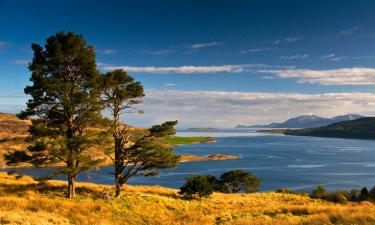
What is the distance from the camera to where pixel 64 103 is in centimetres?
2730

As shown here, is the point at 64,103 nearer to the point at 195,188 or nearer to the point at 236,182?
the point at 195,188

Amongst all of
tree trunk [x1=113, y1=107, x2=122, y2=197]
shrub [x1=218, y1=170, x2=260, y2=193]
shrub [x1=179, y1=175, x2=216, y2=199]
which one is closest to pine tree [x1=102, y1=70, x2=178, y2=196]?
tree trunk [x1=113, y1=107, x2=122, y2=197]

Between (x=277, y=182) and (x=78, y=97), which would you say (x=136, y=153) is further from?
(x=277, y=182)

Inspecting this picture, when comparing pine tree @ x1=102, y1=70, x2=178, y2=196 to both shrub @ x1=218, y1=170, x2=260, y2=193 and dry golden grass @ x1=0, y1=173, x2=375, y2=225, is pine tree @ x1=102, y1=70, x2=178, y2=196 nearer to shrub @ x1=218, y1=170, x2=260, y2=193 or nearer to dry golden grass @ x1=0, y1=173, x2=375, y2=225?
dry golden grass @ x1=0, y1=173, x2=375, y2=225

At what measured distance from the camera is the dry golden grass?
19531 mm

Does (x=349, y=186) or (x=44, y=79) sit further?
(x=349, y=186)

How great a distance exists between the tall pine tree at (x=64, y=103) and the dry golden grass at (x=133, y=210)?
9.56 feet

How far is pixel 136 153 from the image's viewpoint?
1314 inches

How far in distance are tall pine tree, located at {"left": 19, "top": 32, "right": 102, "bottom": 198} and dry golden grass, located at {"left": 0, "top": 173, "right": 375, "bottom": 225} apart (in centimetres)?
291

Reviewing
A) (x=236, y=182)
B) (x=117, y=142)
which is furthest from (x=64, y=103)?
(x=236, y=182)

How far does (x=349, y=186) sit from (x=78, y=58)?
9055cm

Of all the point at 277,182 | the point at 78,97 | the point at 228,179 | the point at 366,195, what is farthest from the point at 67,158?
the point at 277,182

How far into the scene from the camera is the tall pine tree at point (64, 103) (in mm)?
27328

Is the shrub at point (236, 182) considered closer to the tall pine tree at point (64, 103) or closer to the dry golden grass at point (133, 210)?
the dry golden grass at point (133, 210)
